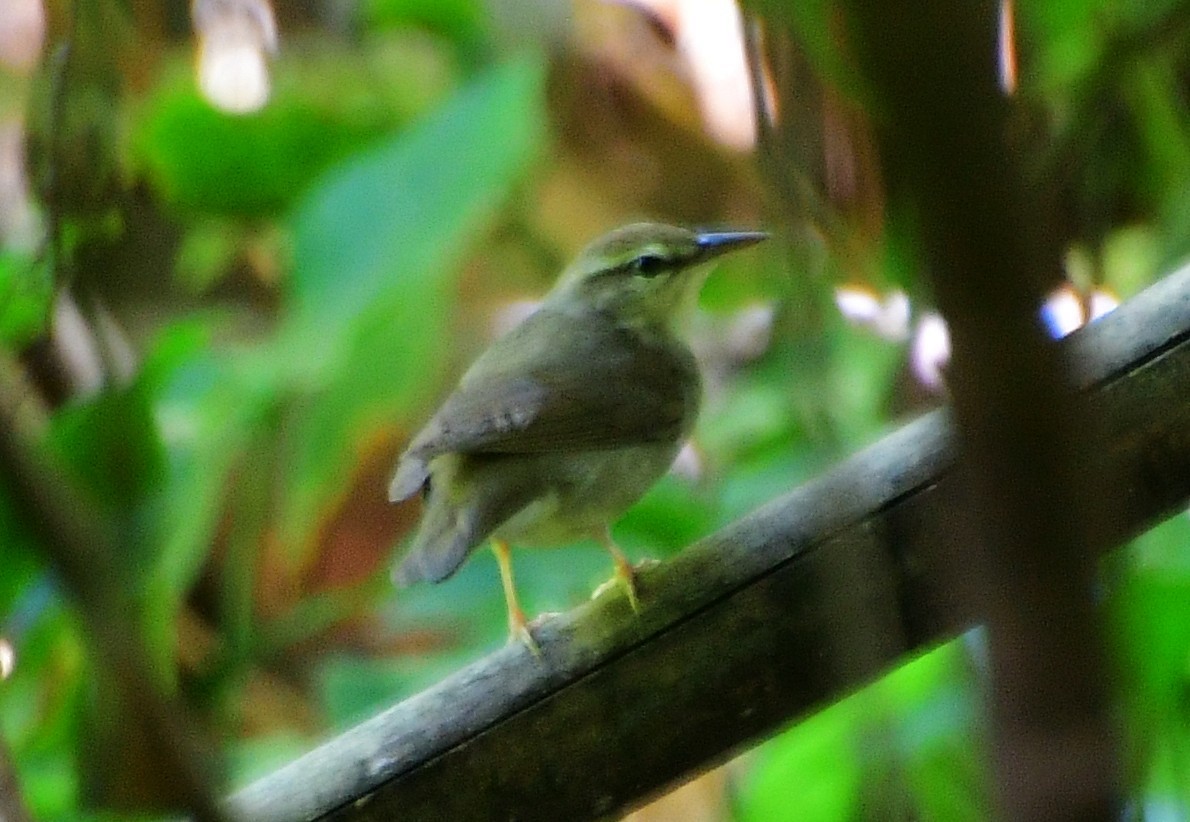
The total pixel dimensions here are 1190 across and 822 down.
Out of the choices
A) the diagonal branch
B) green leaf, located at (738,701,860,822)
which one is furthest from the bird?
green leaf, located at (738,701,860,822)

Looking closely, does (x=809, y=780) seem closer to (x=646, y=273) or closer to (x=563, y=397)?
(x=563, y=397)

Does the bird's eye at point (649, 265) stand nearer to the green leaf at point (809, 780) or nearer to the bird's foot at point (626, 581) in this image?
the bird's foot at point (626, 581)

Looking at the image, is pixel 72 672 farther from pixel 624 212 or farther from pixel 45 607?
pixel 624 212

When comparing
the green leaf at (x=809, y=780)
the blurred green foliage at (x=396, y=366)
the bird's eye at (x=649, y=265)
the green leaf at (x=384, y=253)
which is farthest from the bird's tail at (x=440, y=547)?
the bird's eye at (x=649, y=265)

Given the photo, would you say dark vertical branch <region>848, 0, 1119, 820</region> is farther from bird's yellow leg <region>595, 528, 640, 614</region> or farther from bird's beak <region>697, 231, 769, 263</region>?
bird's beak <region>697, 231, 769, 263</region>

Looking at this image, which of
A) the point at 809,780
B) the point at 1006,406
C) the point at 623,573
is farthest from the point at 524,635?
the point at 1006,406

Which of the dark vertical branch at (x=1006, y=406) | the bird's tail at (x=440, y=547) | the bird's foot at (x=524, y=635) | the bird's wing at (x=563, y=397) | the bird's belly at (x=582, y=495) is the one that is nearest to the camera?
the dark vertical branch at (x=1006, y=406)

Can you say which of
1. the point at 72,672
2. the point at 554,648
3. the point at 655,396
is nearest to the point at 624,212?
the point at 655,396
